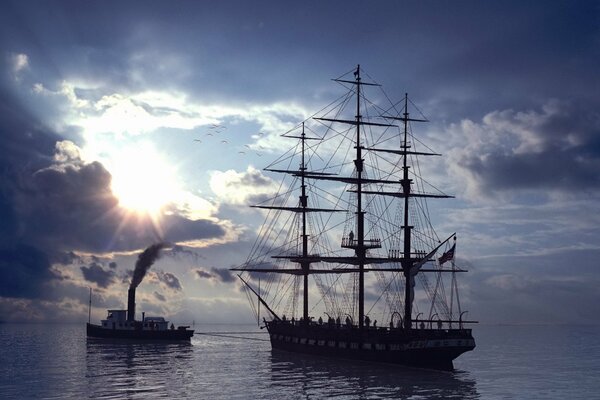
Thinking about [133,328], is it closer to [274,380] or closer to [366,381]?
[274,380]

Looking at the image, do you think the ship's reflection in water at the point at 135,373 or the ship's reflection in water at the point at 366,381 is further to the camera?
the ship's reflection in water at the point at 366,381

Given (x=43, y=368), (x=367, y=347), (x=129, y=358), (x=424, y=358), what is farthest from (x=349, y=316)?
(x=43, y=368)

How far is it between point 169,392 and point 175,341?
76746mm

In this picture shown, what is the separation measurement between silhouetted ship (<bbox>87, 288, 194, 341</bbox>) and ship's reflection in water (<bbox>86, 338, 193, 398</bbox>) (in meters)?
19.7

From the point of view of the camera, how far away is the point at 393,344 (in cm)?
7169

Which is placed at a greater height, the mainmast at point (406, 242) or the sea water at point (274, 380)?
the mainmast at point (406, 242)

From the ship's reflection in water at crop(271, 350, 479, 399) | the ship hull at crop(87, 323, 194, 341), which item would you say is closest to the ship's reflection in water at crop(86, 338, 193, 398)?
the ship's reflection in water at crop(271, 350, 479, 399)

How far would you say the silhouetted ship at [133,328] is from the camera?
121m

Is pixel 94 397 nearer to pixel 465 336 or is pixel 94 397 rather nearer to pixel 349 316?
pixel 465 336

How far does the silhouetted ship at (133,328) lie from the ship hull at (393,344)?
43108 millimetres

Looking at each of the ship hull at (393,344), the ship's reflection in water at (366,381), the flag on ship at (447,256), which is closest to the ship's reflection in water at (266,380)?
the ship's reflection in water at (366,381)

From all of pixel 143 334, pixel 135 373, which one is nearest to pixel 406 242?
pixel 135 373

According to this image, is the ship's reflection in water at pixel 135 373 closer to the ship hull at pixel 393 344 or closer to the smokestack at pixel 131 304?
the ship hull at pixel 393 344

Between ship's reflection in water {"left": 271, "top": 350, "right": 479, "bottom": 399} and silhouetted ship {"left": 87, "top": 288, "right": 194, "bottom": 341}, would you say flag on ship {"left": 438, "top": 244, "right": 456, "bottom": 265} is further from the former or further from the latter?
silhouetted ship {"left": 87, "top": 288, "right": 194, "bottom": 341}
